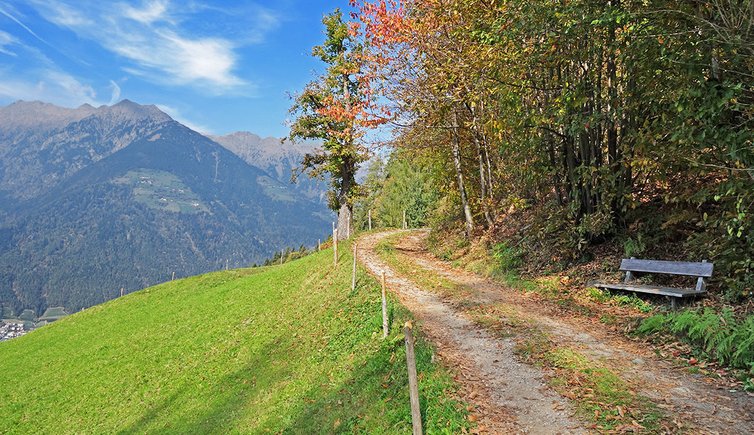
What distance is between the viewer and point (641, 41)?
29.9ft

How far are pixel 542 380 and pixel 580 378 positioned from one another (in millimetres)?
606

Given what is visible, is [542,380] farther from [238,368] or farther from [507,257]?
[238,368]

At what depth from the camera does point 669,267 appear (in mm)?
10570

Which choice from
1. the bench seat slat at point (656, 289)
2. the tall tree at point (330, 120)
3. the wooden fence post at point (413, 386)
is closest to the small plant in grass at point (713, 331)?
the bench seat slat at point (656, 289)

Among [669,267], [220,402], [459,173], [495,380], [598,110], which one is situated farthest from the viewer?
[459,173]

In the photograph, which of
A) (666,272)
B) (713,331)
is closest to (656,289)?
(666,272)

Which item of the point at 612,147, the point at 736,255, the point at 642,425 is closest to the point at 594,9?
the point at 612,147

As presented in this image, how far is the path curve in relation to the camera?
630 centimetres

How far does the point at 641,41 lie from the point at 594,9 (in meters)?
1.61

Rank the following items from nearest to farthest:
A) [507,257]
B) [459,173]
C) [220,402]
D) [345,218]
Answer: [220,402]
[507,257]
[459,173]
[345,218]

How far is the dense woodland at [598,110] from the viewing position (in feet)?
28.4

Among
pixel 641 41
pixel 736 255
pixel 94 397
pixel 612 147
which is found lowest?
pixel 94 397

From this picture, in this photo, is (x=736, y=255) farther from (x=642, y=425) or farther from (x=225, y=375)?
(x=225, y=375)

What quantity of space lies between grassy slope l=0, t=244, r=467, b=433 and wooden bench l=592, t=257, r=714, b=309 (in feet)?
18.1
